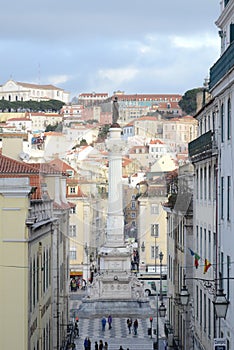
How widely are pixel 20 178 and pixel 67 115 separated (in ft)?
10.8

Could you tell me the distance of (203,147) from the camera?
28.9m

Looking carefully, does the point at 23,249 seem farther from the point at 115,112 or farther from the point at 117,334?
the point at 117,334

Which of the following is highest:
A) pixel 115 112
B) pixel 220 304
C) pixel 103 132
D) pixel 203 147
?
pixel 115 112

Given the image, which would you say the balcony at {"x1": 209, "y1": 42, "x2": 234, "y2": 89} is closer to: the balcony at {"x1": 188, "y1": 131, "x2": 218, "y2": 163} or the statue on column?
the balcony at {"x1": 188, "y1": 131, "x2": 218, "y2": 163}

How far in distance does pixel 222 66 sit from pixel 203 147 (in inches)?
210

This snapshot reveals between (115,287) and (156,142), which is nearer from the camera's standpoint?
(156,142)

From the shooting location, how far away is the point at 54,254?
123 ft

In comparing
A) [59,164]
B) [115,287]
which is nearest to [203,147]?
[59,164]

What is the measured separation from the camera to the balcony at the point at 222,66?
21.6 meters

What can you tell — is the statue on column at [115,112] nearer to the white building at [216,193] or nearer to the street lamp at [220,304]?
the white building at [216,193]

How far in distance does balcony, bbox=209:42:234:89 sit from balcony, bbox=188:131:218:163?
1615 mm

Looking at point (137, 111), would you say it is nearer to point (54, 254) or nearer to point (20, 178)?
point (20, 178)

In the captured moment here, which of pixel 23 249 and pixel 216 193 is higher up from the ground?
pixel 216 193

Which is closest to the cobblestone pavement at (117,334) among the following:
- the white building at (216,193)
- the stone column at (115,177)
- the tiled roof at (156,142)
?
the white building at (216,193)
